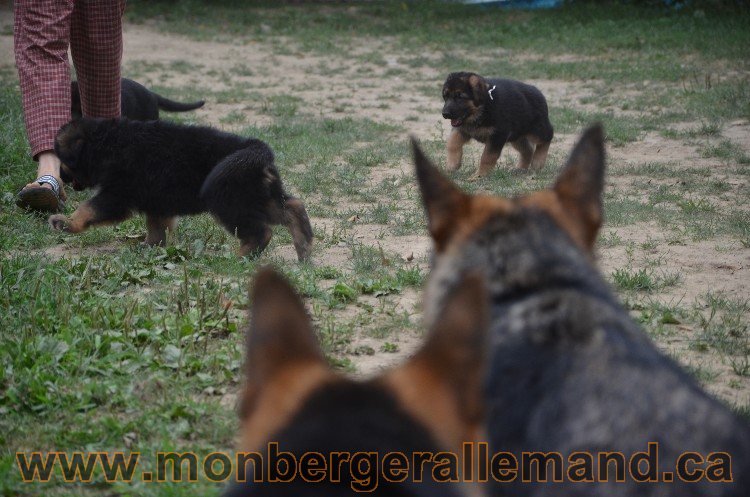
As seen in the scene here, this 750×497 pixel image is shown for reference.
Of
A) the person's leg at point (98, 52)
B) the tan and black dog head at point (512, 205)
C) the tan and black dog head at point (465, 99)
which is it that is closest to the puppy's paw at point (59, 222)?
the person's leg at point (98, 52)

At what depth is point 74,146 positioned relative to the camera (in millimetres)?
6277

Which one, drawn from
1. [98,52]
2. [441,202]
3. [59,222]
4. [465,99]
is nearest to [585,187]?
[441,202]

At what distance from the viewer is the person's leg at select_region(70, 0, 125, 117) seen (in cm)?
684

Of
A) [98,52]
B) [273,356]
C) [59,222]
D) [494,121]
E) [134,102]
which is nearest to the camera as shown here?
[273,356]

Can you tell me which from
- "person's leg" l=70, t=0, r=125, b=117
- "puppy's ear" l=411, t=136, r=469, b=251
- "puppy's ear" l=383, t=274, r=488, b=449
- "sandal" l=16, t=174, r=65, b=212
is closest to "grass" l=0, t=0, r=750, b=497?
"sandal" l=16, t=174, r=65, b=212

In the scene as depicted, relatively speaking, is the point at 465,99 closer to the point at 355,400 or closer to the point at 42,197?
the point at 42,197

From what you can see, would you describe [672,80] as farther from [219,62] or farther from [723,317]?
[723,317]

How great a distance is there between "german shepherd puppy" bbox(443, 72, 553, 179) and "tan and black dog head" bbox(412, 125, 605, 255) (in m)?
6.49

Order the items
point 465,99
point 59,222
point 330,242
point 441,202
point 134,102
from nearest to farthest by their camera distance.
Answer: point 441,202, point 59,222, point 330,242, point 134,102, point 465,99

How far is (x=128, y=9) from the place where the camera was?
65.1ft

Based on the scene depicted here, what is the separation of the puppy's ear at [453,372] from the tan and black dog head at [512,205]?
727mm

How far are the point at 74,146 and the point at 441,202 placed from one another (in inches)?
184

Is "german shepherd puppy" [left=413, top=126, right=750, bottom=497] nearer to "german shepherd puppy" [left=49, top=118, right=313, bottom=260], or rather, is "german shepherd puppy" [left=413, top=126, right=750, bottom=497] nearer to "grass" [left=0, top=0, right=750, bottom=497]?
"grass" [left=0, top=0, right=750, bottom=497]

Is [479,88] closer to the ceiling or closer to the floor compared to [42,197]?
closer to the ceiling
